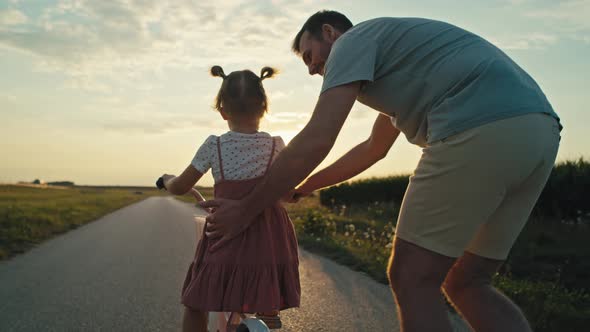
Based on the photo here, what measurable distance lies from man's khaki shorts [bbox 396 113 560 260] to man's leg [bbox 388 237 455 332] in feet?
0.14

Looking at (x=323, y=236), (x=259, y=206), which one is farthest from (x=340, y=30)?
(x=323, y=236)

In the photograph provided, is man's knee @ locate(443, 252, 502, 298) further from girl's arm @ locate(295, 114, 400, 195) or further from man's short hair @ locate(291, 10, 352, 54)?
man's short hair @ locate(291, 10, 352, 54)

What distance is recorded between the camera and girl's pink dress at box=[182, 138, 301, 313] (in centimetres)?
269

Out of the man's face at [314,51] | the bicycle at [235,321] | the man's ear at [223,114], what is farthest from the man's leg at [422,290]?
the man's ear at [223,114]

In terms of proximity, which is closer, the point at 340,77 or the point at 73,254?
the point at 340,77

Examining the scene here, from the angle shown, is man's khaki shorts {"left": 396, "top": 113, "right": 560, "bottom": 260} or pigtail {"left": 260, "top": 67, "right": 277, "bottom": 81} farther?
pigtail {"left": 260, "top": 67, "right": 277, "bottom": 81}

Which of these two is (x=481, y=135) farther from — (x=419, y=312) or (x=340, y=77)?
(x=419, y=312)

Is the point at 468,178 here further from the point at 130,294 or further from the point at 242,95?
the point at 130,294

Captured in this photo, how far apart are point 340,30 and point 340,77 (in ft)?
2.11

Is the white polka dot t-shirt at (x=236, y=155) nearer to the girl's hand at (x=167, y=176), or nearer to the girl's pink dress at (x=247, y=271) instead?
the girl's pink dress at (x=247, y=271)

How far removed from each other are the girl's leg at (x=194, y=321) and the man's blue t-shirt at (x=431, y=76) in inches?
53.9

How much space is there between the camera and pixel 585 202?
11.5 metres

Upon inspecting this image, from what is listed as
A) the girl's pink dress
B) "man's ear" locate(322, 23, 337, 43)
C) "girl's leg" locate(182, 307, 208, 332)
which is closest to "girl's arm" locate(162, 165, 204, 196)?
the girl's pink dress

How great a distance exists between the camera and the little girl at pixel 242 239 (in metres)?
2.69
